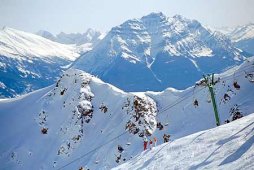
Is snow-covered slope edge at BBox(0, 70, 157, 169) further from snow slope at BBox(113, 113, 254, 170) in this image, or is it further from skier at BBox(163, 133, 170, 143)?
snow slope at BBox(113, 113, 254, 170)

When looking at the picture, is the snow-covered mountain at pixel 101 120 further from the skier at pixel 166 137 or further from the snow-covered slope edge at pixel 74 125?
the skier at pixel 166 137

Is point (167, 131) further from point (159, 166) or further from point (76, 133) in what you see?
point (159, 166)

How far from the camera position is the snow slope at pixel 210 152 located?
19750 mm

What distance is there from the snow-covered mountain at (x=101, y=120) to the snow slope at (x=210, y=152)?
39436 millimetres

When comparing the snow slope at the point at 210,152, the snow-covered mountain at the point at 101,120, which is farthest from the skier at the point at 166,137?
the snow slope at the point at 210,152

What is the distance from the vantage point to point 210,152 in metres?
22.6

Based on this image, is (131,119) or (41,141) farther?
(41,141)

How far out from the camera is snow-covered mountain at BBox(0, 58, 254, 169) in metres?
70.1

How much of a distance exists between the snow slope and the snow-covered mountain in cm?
3944

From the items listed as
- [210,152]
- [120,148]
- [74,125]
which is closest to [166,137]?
[120,148]

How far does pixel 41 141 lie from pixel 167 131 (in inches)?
1171

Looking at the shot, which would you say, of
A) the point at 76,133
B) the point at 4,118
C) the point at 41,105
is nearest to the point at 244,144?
the point at 76,133

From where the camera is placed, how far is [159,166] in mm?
25031

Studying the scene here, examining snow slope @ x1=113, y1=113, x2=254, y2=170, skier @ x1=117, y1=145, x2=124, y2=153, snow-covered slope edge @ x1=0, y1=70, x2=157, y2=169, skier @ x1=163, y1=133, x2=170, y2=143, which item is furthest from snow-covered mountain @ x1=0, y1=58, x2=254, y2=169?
snow slope @ x1=113, y1=113, x2=254, y2=170
